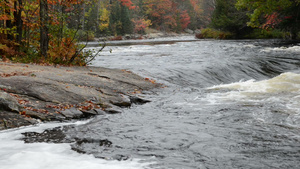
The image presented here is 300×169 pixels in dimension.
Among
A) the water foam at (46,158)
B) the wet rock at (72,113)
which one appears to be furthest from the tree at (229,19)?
the water foam at (46,158)

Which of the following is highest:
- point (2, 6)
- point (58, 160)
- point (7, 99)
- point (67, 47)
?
point (2, 6)

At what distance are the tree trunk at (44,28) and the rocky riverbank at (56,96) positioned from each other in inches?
138

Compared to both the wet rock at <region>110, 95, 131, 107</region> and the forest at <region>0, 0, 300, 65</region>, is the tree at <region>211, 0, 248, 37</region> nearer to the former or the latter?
the forest at <region>0, 0, 300, 65</region>

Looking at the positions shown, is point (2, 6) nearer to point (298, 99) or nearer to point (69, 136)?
point (69, 136)

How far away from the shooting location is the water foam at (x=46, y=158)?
4059 mm

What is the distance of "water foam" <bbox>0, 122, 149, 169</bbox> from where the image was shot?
13.3ft

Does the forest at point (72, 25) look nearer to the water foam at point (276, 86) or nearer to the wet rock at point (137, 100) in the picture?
the wet rock at point (137, 100)

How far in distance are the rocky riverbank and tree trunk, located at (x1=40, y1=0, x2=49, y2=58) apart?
11.5 ft

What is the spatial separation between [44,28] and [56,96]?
598 centimetres

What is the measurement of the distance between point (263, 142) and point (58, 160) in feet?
10.9

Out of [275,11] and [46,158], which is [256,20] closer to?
[275,11]

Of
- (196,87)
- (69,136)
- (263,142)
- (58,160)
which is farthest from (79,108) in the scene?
(196,87)

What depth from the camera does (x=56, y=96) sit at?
23.0 ft

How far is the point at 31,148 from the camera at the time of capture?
4680 mm
